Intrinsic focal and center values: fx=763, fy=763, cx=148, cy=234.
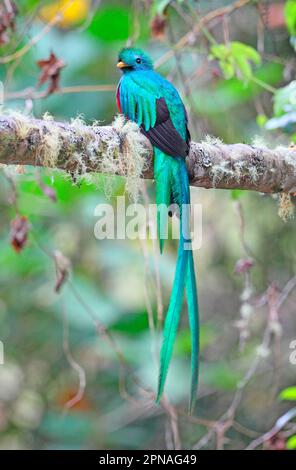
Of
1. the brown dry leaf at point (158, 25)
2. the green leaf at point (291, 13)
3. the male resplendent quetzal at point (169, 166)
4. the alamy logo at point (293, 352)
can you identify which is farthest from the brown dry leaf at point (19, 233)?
the alamy logo at point (293, 352)

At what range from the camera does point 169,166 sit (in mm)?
2326

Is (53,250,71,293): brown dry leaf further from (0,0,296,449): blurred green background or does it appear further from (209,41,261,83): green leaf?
(0,0,296,449): blurred green background

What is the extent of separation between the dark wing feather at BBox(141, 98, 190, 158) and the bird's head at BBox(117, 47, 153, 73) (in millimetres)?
372

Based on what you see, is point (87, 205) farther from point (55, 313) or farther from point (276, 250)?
point (276, 250)

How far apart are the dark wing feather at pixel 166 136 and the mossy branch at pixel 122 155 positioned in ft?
0.12

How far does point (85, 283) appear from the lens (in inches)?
166

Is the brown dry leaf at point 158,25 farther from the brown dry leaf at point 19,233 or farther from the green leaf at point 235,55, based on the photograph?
the brown dry leaf at point 19,233

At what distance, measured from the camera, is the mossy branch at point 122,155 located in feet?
6.79

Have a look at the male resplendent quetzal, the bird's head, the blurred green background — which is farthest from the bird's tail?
the blurred green background

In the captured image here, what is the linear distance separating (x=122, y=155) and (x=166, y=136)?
17 centimetres

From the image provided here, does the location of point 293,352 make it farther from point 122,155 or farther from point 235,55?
point 122,155

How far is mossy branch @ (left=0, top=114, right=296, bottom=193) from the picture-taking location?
207cm
